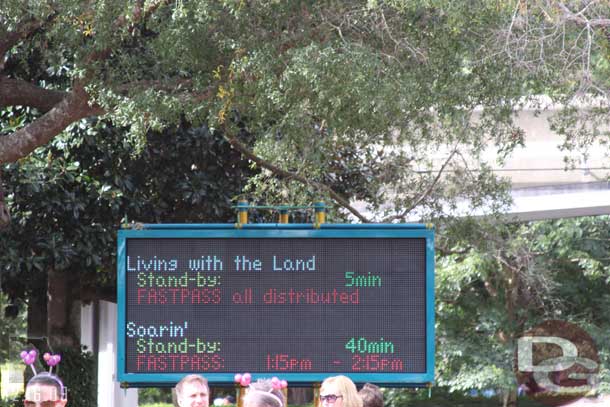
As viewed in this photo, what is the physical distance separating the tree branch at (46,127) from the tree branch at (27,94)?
1.56m

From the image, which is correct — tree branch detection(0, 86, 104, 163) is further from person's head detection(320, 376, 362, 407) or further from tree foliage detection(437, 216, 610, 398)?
tree foliage detection(437, 216, 610, 398)

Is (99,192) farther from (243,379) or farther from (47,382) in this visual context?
(47,382)

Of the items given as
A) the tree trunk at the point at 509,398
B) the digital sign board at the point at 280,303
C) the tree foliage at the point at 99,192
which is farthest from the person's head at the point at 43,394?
the tree trunk at the point at 509,398

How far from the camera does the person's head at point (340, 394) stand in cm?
707

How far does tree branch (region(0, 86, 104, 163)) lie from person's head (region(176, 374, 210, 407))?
5.44 m

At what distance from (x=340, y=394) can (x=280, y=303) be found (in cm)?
373

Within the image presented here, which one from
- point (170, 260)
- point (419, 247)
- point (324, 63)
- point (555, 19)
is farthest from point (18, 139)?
point (555, 19)

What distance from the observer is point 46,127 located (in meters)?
12.2

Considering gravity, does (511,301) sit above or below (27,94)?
below

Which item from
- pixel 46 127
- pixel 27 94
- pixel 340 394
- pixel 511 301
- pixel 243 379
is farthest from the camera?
pixel 511 301

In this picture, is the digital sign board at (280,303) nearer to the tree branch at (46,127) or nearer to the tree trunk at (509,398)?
the tree branch at (46,127)

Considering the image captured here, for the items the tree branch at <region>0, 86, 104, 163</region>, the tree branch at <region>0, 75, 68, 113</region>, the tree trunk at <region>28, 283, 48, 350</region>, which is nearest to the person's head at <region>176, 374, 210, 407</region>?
the tree branch at <region>0, 86, 104, 163</region>

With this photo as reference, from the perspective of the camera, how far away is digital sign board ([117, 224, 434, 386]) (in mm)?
10742

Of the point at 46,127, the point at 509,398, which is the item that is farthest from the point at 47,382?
the point at 509,398
